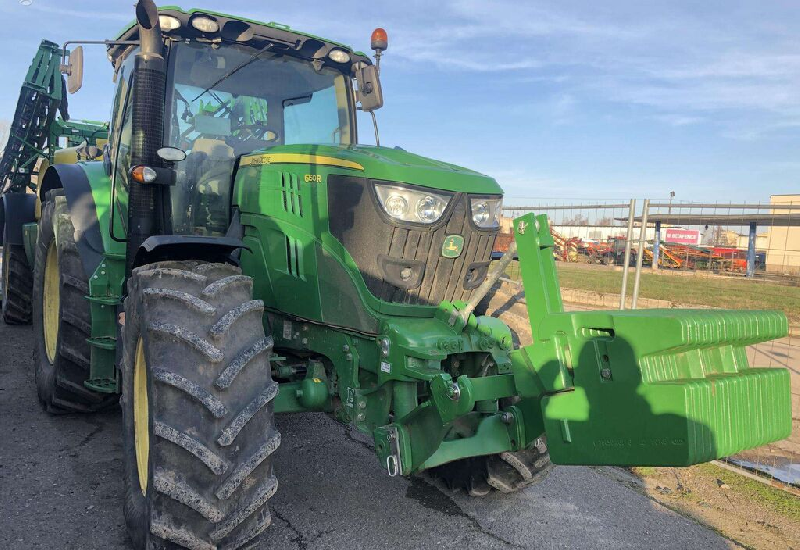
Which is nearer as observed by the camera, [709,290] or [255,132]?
[255,132]

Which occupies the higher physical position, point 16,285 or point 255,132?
point 255,132

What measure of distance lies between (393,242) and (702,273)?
2315 centimetres

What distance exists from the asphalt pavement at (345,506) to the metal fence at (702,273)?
4.85 feet

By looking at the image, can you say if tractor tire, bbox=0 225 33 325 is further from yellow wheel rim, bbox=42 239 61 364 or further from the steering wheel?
the steering wheel

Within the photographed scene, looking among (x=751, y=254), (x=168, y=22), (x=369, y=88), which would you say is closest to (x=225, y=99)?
(x=168, y=22)

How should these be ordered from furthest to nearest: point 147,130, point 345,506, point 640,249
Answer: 1. point 640,249
2. point 147,130
3. point 345,506

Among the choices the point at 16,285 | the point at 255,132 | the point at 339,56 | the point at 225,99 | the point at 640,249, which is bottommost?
the point at 16,285

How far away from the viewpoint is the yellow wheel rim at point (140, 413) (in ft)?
10.3

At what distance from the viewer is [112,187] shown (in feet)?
15.3

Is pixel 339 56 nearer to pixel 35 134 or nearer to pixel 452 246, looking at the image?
pixel 452 246

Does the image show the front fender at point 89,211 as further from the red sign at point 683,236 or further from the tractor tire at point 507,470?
the red sign at point 683,236

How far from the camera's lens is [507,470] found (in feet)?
11.9

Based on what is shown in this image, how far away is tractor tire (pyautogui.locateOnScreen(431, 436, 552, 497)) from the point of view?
3.59 metres

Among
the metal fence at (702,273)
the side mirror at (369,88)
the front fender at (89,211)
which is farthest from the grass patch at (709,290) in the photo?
the front fender at (89,211)
